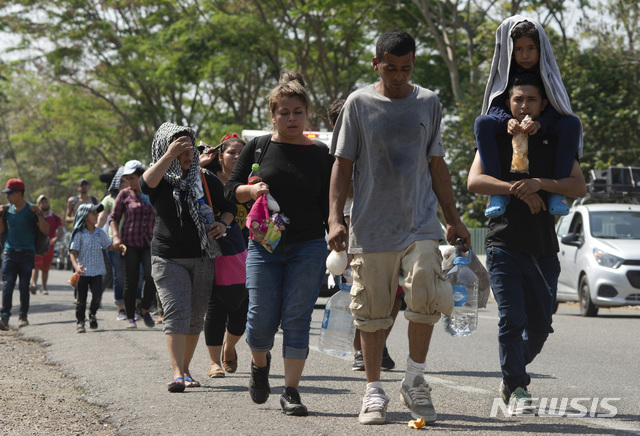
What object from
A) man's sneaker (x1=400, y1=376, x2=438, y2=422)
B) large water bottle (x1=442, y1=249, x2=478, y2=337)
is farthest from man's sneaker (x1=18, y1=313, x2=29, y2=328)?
man's sneaker (x1=400, y1=376, x2=438, y2=422)

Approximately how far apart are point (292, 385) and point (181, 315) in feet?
4.48

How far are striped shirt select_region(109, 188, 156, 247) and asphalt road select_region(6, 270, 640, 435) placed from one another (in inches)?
42.9

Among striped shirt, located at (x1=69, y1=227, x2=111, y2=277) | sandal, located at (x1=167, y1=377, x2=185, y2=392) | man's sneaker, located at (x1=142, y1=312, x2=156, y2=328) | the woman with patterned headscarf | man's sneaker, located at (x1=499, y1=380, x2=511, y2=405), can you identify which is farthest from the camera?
man's sneaker, located at (x1=142, y1=312, x2=156, y2=328)

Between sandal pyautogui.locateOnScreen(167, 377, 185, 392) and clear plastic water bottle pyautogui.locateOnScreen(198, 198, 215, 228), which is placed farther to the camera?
clear plastic water bottle pyautogui.locateOnScreen(198, 198, 215, 228)

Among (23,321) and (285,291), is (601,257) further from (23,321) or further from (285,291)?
(285,291)

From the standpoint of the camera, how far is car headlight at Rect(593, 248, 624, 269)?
13.9 meters

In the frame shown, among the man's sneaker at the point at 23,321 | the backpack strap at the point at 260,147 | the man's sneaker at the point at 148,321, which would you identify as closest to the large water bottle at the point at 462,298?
the backpack strap at the point at 260,147

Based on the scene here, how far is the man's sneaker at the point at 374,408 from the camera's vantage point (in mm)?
5160

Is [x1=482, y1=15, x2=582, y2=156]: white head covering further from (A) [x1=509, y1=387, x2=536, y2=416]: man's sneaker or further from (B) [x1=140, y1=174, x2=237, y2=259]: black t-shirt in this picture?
→ (B) [x1=140, y1=174, x2=237, y2=259]: black t-shirt

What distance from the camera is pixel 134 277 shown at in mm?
11219

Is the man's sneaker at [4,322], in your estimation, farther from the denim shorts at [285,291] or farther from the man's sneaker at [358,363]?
the denim shorts at [285,291]

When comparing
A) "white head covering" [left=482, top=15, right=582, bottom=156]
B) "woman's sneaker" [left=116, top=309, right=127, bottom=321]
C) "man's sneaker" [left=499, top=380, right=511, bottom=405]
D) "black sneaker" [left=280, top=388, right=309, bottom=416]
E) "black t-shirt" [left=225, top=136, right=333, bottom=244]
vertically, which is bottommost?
"woman's sneaker" [left=116, top=309, right=127, bottom=321]

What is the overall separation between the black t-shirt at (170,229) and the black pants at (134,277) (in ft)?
14.6

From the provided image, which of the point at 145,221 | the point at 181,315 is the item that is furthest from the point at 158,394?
the point at 145,221
